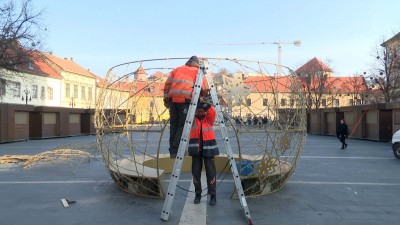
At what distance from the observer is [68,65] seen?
6462 cm

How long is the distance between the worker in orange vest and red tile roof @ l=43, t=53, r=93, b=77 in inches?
2283

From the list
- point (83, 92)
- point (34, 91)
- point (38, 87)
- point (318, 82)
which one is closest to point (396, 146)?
point (318, 82)

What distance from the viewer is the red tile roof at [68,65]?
199 feet

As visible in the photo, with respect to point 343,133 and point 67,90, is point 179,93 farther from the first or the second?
point 67,90

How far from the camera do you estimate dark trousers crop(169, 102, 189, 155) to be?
5383 mm

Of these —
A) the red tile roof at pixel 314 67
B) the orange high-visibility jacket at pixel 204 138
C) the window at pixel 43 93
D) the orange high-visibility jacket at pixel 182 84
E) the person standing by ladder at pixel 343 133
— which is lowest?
the person standing by ladder at pixel 343 133

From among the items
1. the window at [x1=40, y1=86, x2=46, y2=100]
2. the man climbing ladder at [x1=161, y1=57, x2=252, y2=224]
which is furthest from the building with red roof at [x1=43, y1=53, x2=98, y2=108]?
the man climbing ladder at [x1=161, y1=57, x2=252, y2=224]

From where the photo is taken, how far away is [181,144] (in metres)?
4.97

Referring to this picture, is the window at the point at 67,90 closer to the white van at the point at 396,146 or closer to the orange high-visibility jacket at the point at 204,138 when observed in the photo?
the white van at the point at 396,146

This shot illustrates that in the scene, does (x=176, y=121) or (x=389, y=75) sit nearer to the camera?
(x=176, y=121)

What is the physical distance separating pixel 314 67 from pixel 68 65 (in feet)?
129

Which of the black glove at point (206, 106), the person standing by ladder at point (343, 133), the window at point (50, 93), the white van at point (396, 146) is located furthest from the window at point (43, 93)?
the black glove at point (206, 106)

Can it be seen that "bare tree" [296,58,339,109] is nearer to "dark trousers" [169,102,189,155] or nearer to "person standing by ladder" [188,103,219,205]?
"person standing by ladder" [188,103,219,205]

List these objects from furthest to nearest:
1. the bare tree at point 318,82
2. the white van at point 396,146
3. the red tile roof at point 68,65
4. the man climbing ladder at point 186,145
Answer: the red tile roof at point 68,65 → the bare tree at point 318,82 → the white van at point 396,146 → the man climbing ladder at point 186,145
